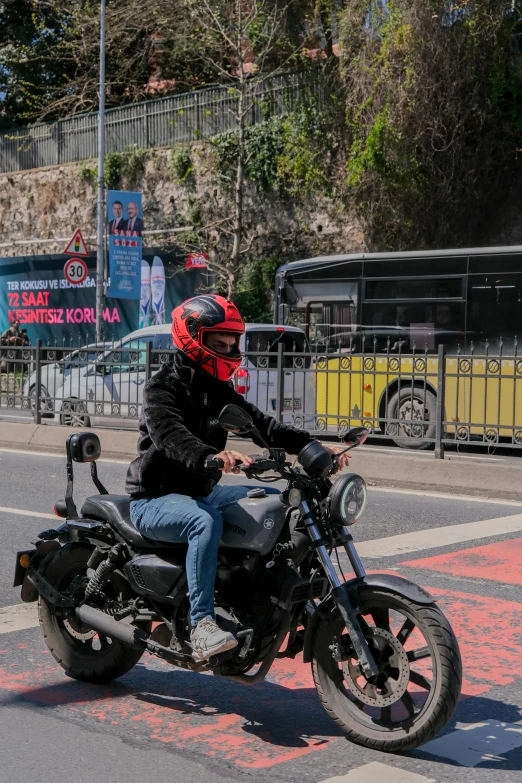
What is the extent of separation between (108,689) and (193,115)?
27158mm

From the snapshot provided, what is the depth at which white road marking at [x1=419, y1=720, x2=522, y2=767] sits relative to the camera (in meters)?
4.07

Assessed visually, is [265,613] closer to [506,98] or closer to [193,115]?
[506,98]

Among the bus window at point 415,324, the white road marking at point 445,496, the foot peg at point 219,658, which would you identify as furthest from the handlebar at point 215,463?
the bus window at point 415,324

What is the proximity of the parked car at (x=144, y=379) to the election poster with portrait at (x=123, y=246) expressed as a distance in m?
10.4

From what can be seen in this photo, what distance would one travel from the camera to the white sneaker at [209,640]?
13.2 ft

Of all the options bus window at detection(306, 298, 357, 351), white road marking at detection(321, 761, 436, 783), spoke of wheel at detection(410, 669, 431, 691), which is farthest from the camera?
bus window at detection(306, 298, 357, 351)

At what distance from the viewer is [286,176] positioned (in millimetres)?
27641

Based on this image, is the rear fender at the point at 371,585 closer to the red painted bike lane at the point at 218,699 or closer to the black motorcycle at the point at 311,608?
the black motorcycle at the point at 311,608

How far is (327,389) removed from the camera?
13.8 meters

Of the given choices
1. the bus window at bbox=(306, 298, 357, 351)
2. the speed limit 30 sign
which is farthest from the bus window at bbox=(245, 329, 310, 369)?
the speed limit 30 sign

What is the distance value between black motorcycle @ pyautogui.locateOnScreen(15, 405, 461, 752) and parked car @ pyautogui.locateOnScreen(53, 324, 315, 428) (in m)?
9.35

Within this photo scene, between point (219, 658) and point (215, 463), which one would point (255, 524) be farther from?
point (219, 658)

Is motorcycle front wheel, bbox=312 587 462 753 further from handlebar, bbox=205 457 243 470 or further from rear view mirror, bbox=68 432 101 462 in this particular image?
rear view mirror, bbox=68 432 101 462

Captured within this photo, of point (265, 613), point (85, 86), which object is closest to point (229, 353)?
point (265, 613)
